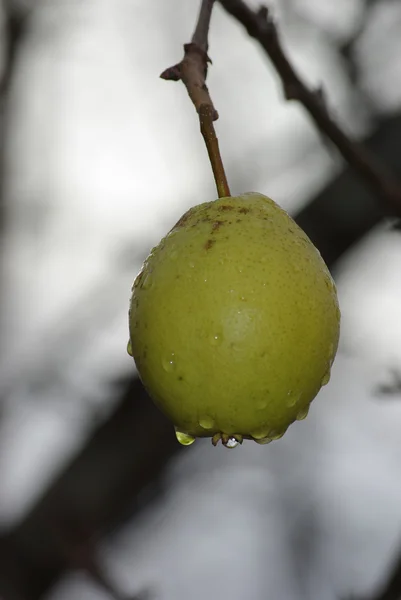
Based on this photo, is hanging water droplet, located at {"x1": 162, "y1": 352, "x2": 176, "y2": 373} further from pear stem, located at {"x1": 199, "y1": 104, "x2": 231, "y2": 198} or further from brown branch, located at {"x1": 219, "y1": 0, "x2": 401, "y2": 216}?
brown branch, located at {"x1": 219, "y1": 0, "x2": 401, "y2": 216}

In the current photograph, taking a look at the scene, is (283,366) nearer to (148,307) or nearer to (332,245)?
(148,307)

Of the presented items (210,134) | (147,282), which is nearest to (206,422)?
(147,282)

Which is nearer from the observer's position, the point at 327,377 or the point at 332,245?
the point at 327,377

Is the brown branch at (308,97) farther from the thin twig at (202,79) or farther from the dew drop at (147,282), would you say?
the dew drop at (147,282)

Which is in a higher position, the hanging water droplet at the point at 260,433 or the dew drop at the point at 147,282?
the dew drop at the point at 147,282

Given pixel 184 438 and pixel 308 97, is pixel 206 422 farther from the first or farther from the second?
pixel 308 97

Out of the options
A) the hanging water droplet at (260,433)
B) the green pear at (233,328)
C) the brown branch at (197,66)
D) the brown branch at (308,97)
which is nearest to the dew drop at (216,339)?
the green pear at (233,328)

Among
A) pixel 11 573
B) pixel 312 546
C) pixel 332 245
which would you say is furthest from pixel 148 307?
pixel 312 546
